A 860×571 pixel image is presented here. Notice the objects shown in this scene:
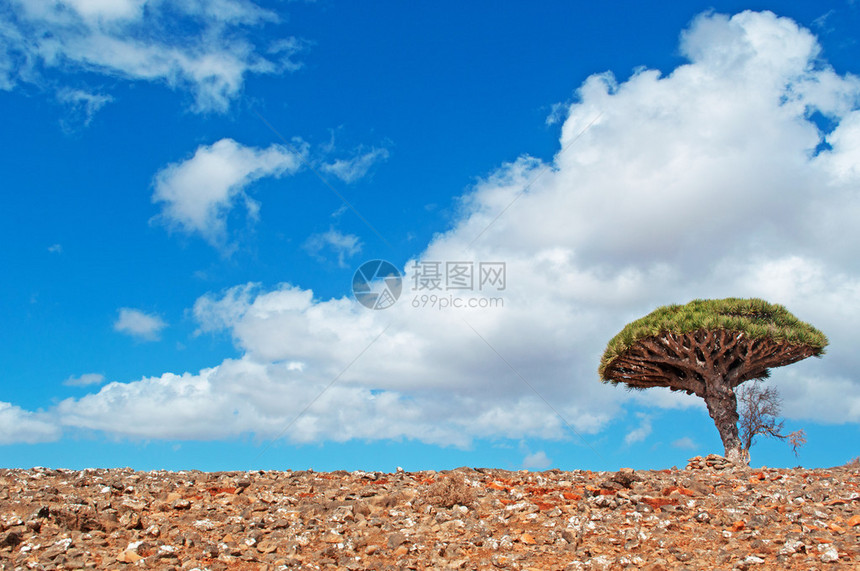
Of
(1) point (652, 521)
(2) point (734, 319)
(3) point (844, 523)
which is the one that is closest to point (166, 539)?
(1) point (652, 521)

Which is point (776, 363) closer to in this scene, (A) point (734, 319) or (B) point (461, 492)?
(A) point (734, 319)

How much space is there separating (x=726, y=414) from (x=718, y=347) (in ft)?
7.67

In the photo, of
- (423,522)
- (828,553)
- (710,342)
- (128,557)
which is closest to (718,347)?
(710,342)

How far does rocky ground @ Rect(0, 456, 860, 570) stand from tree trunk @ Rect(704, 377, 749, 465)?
8.85m

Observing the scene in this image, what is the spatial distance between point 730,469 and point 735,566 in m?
7.55

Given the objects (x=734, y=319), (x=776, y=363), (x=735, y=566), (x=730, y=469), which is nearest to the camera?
(x=735, y=566)

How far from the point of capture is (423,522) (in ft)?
34.3

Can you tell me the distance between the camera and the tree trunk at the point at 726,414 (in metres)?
22.0

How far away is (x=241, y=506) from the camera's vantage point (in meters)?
11.3

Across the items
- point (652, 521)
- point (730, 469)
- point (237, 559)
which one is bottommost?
point (237, 559)

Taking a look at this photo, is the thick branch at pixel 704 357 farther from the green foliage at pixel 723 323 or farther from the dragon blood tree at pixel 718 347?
the green foliage at pixel 723 323

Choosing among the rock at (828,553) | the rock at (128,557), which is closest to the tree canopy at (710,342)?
the rock at (828,553)

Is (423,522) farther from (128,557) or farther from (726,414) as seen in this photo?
(726,414)

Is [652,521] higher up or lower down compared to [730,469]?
lower down
